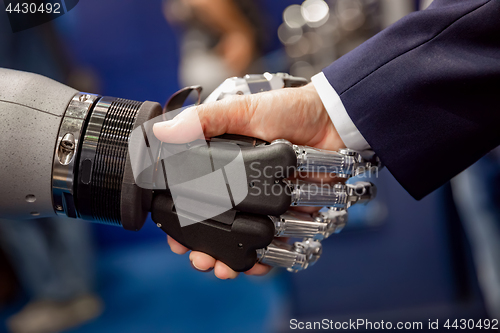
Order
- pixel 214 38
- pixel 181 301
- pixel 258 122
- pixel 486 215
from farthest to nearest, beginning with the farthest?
pixel 214 38 < pixel 181 301 < pixel 486 215 < pixel 258 122

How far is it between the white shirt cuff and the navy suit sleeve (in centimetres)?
5

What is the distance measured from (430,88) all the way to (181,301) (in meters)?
1.42

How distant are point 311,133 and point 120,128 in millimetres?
443

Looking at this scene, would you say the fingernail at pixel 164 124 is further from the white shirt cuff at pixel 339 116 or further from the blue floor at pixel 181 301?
the blue floor at pixel 181 301

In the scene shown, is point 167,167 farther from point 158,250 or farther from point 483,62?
point 158,250

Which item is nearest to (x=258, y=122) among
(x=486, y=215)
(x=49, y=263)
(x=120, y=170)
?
(x=120, y=170)

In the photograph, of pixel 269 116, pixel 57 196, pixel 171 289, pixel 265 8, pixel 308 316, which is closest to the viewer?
pixel 57 196

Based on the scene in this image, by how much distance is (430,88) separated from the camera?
62 centimetres

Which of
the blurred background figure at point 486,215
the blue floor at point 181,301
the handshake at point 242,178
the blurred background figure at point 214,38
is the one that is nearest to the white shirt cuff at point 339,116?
the handshake at point 242,178

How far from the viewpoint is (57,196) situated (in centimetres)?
60

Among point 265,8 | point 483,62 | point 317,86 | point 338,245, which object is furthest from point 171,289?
point 265,8

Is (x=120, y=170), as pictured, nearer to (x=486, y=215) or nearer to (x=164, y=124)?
(x=164, y=124)

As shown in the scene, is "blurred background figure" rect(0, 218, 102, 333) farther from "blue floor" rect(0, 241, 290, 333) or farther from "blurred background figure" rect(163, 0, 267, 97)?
"blurred background figure" rect(163, 0, 267, 97)

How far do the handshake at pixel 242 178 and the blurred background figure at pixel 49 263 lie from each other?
111cm
